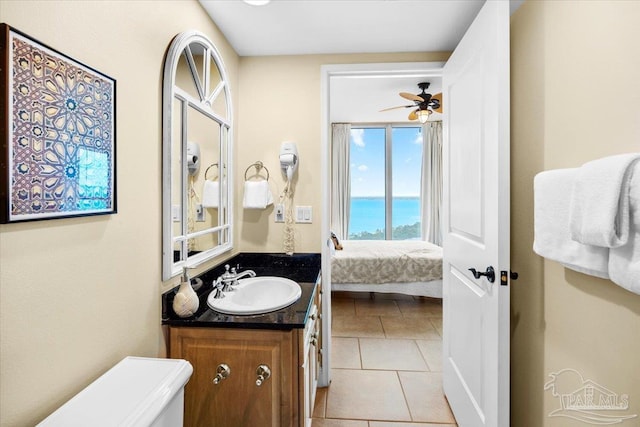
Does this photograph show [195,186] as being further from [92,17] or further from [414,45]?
[414,45]

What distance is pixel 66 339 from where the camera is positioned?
2.85 ft

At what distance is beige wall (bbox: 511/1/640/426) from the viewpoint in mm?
963

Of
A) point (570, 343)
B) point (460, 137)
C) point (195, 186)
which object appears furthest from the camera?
point (460, 137)

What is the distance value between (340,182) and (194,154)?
4.37 meters

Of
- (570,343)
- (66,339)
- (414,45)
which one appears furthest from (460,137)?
(66,339)

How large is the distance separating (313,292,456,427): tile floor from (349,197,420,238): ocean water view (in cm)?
222

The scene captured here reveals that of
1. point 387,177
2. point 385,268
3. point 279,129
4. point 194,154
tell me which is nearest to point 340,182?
point 387,177

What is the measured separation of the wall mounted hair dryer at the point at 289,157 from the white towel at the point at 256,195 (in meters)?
0.17

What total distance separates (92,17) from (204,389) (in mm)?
1379

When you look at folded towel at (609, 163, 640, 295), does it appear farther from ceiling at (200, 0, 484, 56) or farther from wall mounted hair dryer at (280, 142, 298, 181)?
wall mounted hair dryer at (280, 142, 298, 181)

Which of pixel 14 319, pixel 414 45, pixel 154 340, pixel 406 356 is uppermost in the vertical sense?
pixel 414 45

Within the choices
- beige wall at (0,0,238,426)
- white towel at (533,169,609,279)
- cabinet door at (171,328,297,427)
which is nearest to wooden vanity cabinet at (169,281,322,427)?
cabinet door at (171,328,297,427)

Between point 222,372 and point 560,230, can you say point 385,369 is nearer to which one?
point 222,372

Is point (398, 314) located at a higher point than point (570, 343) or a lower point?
lower
